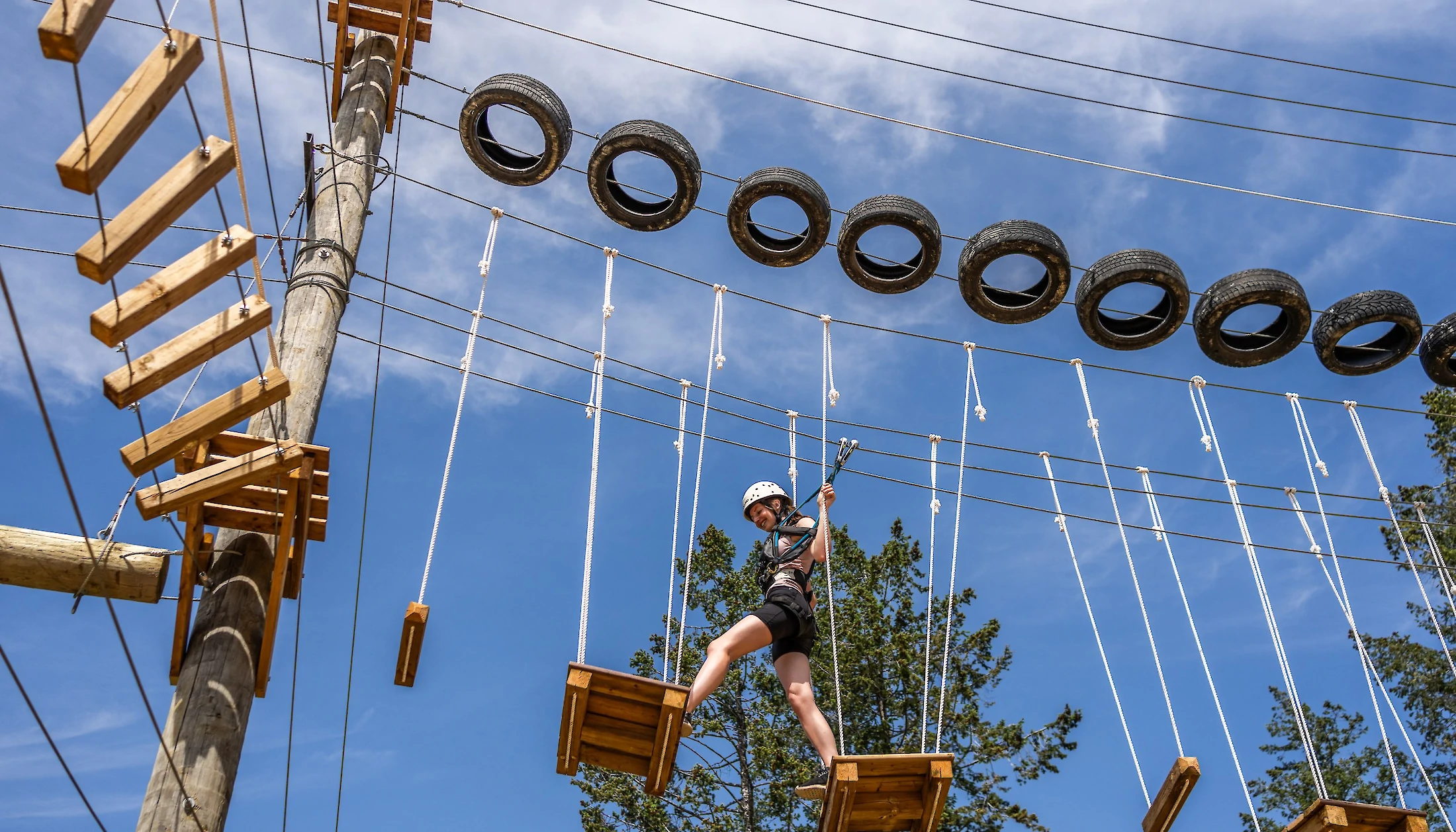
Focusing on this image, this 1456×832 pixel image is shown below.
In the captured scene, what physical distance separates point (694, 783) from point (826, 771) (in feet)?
31.1

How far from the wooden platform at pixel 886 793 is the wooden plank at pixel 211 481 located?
300cm

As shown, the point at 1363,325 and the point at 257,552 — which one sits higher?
the point at 1363,325

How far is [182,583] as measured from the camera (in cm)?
501

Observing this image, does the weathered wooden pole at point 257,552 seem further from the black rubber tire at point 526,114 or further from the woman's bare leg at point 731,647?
the woman's bare leg at point 731,647

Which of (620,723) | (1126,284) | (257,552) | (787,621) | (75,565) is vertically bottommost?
(620,723)

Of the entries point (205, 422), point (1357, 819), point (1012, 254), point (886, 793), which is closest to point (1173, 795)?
point (1357, 819)

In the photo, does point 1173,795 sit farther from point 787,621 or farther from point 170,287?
point 170,287

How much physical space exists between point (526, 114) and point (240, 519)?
11.9 ft

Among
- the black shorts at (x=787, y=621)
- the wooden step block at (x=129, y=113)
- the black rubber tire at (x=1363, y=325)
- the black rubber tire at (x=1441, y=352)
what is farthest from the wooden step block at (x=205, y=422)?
the black rubber tire at (x=1441, y=352)

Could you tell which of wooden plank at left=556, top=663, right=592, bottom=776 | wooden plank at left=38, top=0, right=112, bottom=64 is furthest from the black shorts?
wooden plank at left=38, top=0, right=112, bottom=64

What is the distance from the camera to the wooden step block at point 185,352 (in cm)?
453

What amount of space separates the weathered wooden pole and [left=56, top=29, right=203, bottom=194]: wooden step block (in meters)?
1.65

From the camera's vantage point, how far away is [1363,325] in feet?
28.3

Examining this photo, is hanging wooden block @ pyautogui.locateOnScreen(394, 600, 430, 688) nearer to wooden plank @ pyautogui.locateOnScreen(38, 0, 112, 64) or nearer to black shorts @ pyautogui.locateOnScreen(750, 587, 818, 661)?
black shorts @ pyautogui.locateOnScreen(750, 587, 818, 661)
